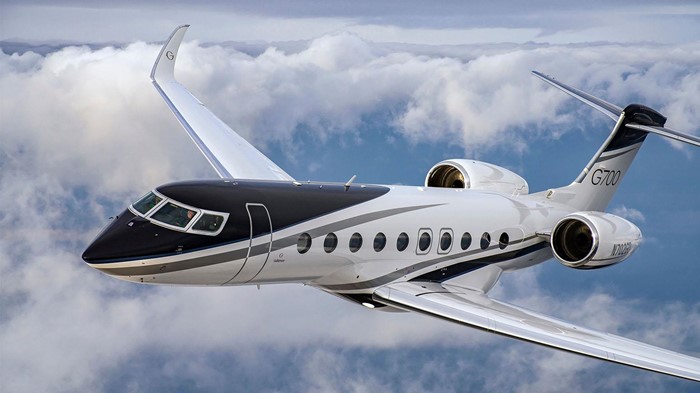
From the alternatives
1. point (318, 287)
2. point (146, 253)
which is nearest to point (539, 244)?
point (318, 287)

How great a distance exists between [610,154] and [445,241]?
5.94 m

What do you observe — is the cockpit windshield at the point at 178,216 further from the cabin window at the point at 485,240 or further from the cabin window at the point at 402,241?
the cabin window at the point at 485,240

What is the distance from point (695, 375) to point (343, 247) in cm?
667

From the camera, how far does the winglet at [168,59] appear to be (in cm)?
2772

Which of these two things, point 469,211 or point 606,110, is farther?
point 606,110

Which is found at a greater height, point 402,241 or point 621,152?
point 621,152

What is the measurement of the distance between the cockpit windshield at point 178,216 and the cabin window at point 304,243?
5.25 ft

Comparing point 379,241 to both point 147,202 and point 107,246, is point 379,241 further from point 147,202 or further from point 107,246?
point 107,246

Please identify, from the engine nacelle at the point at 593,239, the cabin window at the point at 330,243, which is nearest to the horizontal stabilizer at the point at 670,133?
the engine nacelle at the point at 593,239

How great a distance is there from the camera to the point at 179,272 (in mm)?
17891

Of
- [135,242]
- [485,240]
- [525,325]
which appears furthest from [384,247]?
[135,242]

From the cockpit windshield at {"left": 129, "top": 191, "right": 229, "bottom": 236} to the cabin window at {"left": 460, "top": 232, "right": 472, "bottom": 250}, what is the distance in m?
5.61

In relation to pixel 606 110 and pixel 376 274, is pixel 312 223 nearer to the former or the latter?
pixel 376 274

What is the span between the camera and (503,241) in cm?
2192
